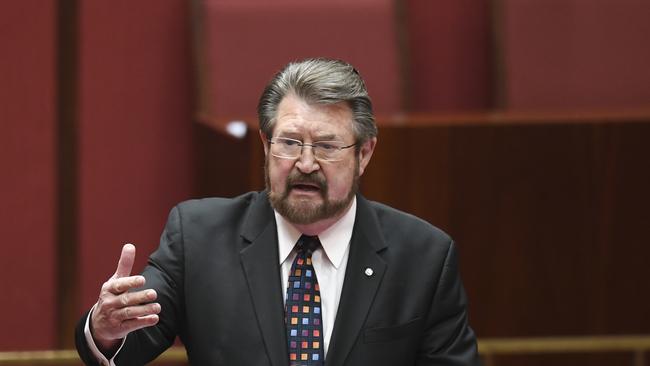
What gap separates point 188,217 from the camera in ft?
3.80

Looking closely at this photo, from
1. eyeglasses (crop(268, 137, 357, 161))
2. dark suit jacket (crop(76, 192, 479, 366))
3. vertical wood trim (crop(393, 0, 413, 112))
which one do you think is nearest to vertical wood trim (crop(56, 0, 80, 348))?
vertical wood trim (crop(393, 0, 413, 112))

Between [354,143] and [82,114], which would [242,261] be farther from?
[82,114]

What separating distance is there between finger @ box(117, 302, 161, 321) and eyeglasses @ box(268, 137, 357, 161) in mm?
182

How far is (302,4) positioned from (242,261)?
103 centimetres

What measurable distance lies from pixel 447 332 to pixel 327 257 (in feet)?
0.44

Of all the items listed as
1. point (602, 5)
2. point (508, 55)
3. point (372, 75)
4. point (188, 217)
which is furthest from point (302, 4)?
point (188, 217)

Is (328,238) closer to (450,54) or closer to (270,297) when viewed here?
(270,297)

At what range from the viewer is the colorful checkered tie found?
109cm

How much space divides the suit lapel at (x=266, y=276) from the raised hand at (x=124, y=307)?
4.8 inches

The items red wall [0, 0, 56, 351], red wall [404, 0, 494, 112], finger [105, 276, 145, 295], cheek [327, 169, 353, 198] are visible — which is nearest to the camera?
finger [105, 276, 145, 295]

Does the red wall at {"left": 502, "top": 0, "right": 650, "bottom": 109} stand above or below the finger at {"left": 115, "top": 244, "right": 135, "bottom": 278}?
above

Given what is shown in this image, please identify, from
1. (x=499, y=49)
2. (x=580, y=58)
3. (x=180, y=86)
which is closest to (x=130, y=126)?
(x=180, y=86)

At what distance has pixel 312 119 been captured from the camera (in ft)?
3.54

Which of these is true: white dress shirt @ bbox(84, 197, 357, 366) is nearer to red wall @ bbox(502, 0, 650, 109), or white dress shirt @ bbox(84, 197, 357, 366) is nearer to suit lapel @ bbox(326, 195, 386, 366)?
suit lapel @ bbox(326, 195, 386, 366)
